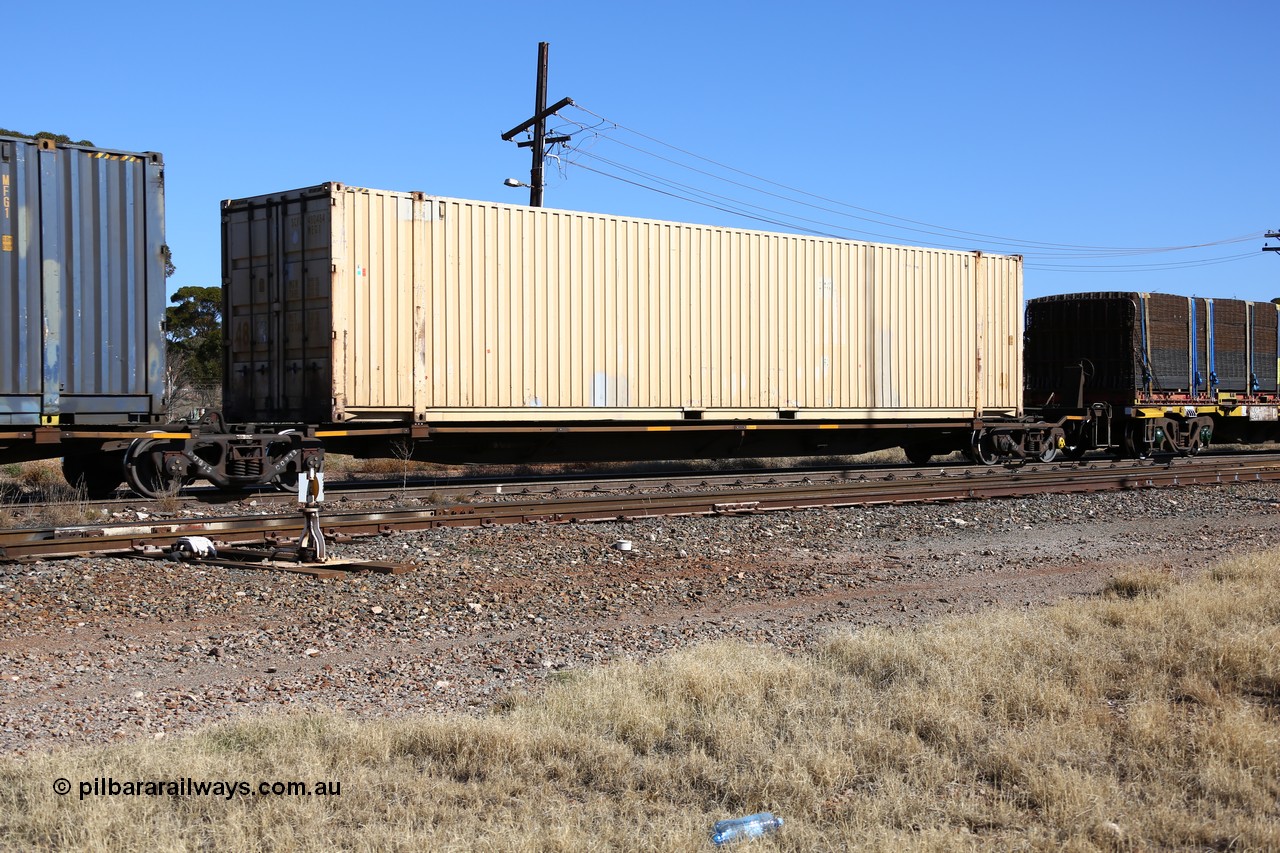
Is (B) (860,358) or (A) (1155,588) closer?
(A) (1155,588)

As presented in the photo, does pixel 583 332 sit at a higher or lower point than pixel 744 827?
higher

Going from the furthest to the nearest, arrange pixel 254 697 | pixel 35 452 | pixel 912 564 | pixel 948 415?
pixel 948 415 < pixel 35 452 < pixel 912 564 < pixel 254 697

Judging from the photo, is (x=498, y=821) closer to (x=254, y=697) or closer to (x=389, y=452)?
(x=254, y=697)

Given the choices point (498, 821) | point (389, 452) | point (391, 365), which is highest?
point (391, 365)

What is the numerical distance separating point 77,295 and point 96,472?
7.09ft

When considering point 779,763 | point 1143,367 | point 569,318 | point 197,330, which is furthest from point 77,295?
point 197,330

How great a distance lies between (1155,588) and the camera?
314 inches

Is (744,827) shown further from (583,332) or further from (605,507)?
(583,332)

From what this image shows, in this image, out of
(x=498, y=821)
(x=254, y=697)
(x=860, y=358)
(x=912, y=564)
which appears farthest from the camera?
(x=860, y=358)

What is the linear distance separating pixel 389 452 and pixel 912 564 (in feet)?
24.8

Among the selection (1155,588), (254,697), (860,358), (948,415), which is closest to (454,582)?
(254,697)

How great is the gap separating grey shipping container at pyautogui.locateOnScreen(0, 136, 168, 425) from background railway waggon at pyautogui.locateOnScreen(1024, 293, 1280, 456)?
17.5 metres

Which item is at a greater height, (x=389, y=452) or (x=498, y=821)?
(x=389, y=452)

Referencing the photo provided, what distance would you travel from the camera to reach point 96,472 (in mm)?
12766
